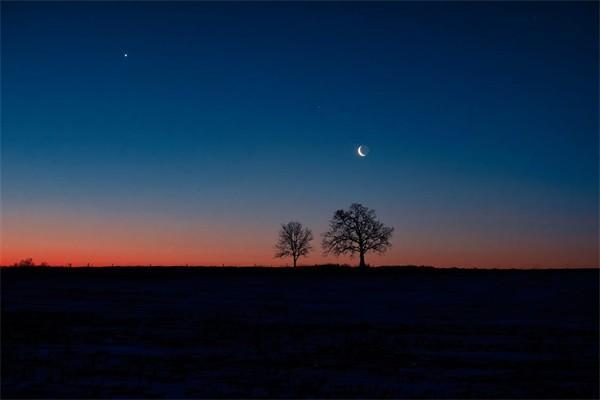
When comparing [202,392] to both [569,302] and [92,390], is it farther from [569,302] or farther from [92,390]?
[569,302]

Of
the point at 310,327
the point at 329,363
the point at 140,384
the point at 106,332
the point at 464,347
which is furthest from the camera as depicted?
the point at 310,327

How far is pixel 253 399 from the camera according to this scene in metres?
9.72

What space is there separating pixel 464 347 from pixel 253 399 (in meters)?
6.79

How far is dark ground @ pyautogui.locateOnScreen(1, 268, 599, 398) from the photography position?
10.6 m

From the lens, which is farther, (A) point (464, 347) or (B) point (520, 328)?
(B) point (520, 328)

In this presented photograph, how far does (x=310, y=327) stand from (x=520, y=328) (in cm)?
610

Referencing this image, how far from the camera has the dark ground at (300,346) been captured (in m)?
10.6

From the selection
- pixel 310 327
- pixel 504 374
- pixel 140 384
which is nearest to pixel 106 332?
pixel 310 327

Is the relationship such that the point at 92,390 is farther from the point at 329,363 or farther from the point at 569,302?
the point at 569,302

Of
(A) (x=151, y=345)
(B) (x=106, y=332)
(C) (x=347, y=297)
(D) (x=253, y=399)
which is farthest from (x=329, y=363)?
(C) (x=347, y=297)

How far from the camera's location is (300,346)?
14.9 metres

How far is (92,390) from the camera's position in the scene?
405 inches

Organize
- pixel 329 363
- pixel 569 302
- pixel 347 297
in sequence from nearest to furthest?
pixel 329 363 → pixel 569 302 → pixel 347 297

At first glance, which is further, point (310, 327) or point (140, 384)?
point (310, 327)
